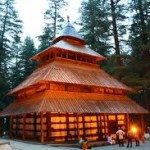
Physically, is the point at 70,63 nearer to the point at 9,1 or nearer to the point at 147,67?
the point at 147,67

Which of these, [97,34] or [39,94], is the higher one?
[97,34]

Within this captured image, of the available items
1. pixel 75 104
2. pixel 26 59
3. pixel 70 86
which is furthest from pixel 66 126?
pixel 26 59

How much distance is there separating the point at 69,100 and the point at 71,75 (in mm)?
2555

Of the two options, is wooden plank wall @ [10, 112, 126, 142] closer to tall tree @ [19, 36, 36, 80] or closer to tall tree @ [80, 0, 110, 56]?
tall tree @ [80, 0, 110, 56]

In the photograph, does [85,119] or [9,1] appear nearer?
[85,119]

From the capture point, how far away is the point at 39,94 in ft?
66.4

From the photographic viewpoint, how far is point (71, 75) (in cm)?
2148

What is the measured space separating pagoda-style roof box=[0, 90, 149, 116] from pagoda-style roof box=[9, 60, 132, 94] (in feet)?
3.47

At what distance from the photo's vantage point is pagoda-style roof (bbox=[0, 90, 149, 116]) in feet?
60.0

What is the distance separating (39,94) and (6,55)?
1686cm

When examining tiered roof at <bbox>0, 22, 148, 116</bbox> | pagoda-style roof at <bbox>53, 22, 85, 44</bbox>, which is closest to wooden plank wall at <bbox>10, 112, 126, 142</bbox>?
tiered roof at <bbox>0, 22, 148, 116</bbox>

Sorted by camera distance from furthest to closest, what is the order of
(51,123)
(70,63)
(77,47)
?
(77,47) < (70,63) < (51,123)

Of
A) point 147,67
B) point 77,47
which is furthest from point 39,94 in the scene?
point 147,67

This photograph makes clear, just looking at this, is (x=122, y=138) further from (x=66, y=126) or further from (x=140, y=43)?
(x=140, y=43)
